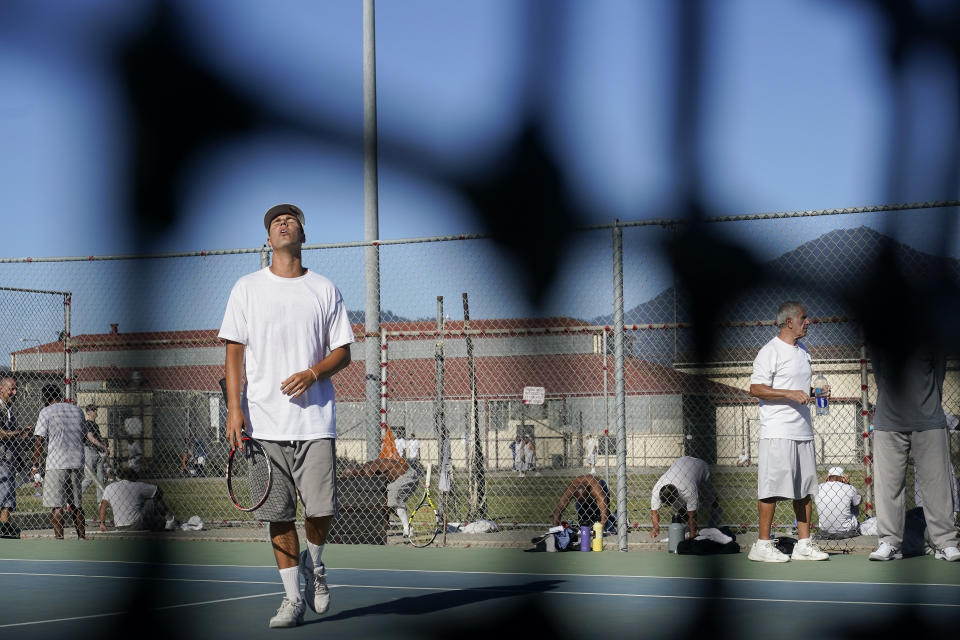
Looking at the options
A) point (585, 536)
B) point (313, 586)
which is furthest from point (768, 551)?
point (313, 586)

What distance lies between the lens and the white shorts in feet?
24.8

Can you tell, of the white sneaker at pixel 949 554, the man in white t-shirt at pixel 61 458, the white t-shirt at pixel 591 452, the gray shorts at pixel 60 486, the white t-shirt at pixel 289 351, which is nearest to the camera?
the white t-shirt at pixel 289 351

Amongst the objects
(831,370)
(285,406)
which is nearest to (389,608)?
(285,406)

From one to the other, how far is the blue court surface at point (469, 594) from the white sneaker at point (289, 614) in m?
0.05

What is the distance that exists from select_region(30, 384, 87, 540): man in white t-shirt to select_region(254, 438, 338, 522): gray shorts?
17.8ft

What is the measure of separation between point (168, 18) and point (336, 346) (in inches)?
158

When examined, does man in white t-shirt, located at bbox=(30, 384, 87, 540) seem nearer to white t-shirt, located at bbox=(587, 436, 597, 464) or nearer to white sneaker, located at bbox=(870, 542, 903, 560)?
white t-shirt, located at bbox=(587, 436, 597, 464)

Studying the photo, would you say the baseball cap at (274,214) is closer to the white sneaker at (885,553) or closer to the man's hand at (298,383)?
the man's hand at (298,383)

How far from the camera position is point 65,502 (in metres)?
10.7

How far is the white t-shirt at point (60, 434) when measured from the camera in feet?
33.1

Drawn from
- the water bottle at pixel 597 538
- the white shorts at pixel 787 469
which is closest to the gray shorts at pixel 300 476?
the white shorts at pixel 787 469

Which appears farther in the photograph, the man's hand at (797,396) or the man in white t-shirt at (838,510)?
the man in white t-shirt at (838,510)

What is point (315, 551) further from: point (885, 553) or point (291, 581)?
point (885, 553)

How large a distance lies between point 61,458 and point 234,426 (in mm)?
6135
